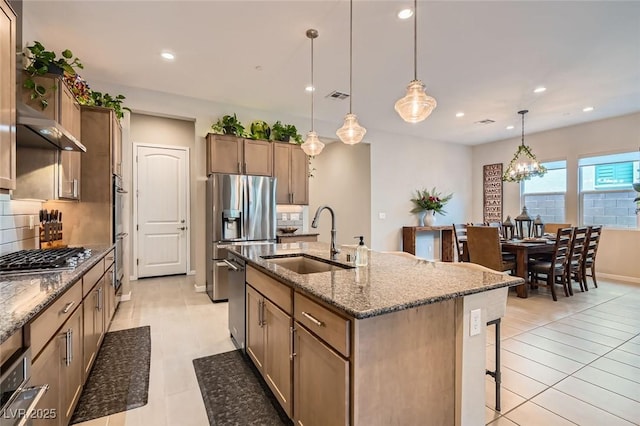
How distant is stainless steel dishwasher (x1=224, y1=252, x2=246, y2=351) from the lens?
8.13 feet

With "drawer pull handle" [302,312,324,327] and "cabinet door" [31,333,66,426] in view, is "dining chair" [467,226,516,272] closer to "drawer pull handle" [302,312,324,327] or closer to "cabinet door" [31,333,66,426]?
"drawer pull handle" [302,312,324,327]

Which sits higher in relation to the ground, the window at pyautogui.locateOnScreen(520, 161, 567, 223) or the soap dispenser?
the window at pyautogui.locateOnScreen(520, 161, 567, 223)

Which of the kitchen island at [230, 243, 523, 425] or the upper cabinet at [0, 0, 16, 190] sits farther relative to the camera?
the upper cabinet at [0, 0, 16, 190]

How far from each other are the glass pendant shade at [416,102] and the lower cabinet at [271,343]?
1707 mm

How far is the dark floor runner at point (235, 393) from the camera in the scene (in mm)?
1817

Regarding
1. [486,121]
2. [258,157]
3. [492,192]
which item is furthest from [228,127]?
[492,192]

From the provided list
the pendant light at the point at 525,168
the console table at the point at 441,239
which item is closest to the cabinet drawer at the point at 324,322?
the pendant light at the point at 525,168

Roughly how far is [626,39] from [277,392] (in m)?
4.41

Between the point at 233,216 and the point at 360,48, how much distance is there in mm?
2576

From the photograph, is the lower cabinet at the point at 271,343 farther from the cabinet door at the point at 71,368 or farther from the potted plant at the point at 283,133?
the potted plant at the point at 283,133

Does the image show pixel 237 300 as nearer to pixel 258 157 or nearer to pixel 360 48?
pixel 258 157

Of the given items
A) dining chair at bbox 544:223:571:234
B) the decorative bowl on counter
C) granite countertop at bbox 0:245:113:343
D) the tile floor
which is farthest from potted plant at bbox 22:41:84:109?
dining chair at bbox 544:223:571:234

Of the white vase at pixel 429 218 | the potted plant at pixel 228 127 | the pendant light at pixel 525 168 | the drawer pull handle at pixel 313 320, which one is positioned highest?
the potted plant at pixel 228 127

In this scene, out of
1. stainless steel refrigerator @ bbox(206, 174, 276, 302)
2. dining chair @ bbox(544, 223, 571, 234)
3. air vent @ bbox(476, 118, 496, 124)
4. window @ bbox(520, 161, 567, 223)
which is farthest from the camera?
window @ bbox(520, 161, 567, 223)
